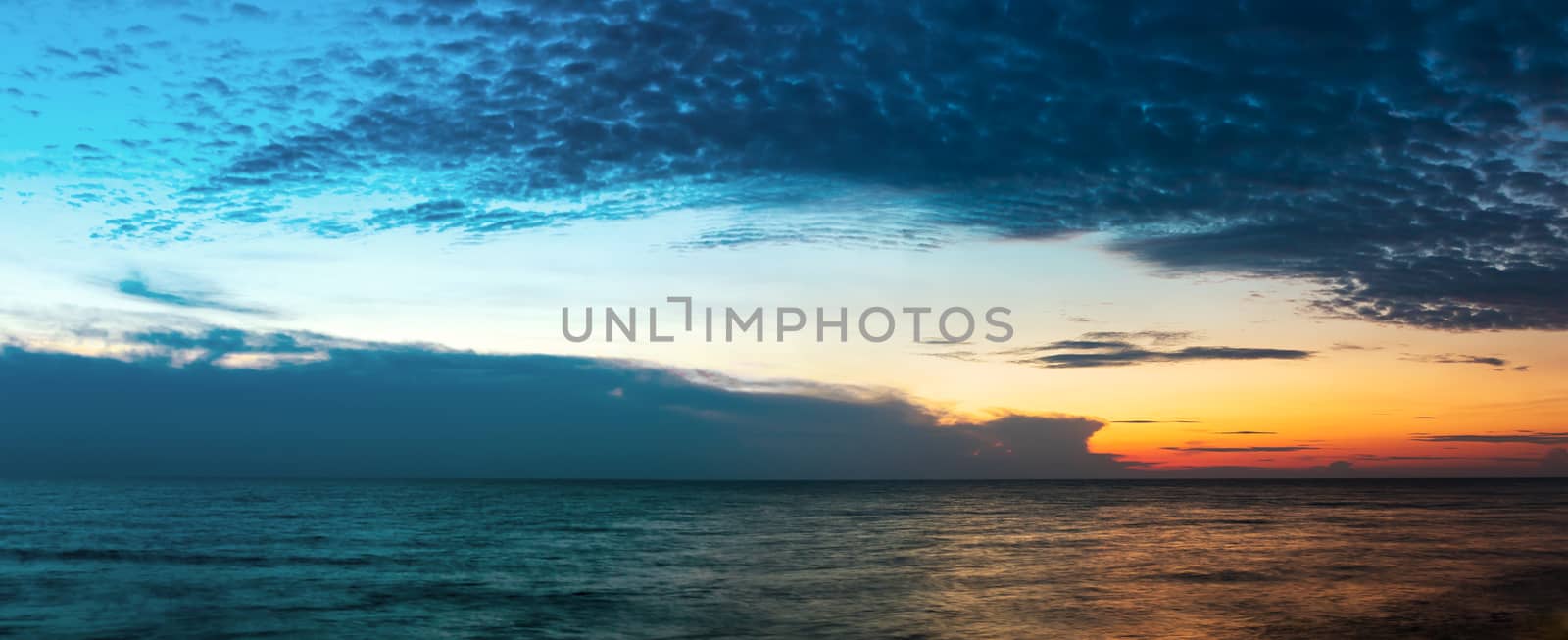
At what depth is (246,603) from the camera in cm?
3028

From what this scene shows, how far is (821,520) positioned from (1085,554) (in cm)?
3433

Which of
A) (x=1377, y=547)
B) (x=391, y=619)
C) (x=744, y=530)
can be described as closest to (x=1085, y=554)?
(x=1377, y=547)

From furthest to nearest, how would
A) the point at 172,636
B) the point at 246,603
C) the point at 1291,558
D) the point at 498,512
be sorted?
the point at 498,512 < the point at 1291,558 < the point at 246,603 < the point at 172,636

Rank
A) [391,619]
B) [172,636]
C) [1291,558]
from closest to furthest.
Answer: [172,636] < [391,619] < [1291,558]

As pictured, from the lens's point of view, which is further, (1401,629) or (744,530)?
(744,530)

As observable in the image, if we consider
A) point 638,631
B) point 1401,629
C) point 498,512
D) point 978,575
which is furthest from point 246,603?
point 498,512

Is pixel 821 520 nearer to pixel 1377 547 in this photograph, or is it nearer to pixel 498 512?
pixel 498 512

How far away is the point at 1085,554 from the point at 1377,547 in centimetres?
1727

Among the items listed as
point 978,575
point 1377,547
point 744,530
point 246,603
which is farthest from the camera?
point 744,530

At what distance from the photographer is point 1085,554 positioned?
155ft

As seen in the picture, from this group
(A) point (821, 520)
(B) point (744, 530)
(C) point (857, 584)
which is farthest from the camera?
(A) point (821, 520)

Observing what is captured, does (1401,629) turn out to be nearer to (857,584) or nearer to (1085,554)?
(857,584)

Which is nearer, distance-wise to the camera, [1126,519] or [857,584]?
[857,584]

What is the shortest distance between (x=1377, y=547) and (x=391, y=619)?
161 feet
